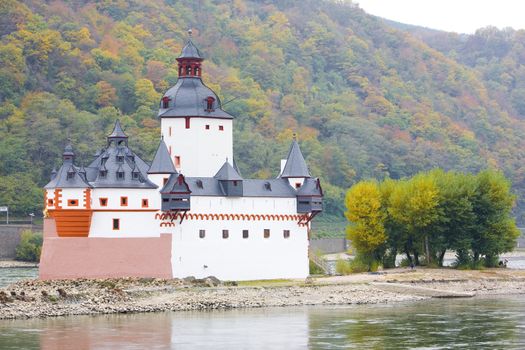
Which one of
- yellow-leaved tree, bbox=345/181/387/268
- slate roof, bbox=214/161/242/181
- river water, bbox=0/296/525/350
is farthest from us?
yellow-leaved tree, bbox=345/181/387/268

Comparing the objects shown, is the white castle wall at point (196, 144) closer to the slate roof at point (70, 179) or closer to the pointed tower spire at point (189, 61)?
the pointed tower spire at point (189, 61)

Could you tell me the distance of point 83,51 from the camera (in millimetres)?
194750

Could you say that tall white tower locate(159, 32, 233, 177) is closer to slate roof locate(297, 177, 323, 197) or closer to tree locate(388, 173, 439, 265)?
slate roof locate(297, 177, 323, 197)

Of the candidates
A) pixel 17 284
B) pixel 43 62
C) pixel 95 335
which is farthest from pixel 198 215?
pixel 43 62

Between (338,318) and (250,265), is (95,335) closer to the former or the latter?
(338,318)

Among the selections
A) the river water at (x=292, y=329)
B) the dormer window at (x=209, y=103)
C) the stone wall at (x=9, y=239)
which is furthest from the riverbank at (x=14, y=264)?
the river water at (x=292, y=329)

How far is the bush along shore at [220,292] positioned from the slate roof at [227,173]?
630 cm

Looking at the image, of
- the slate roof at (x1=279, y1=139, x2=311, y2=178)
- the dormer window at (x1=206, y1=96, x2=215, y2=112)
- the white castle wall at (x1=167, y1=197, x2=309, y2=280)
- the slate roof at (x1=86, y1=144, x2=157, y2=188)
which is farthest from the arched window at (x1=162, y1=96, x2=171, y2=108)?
the slate roof at (x1=279, y1=139, x2=311, y2=178)

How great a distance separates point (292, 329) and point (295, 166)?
912 inches

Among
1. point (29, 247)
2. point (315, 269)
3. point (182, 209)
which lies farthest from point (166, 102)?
point (29, 247)

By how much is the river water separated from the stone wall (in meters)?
63.7

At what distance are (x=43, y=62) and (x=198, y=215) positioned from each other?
323ft

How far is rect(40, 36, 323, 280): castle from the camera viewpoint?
88.5 meters

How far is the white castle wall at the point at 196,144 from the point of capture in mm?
94250
